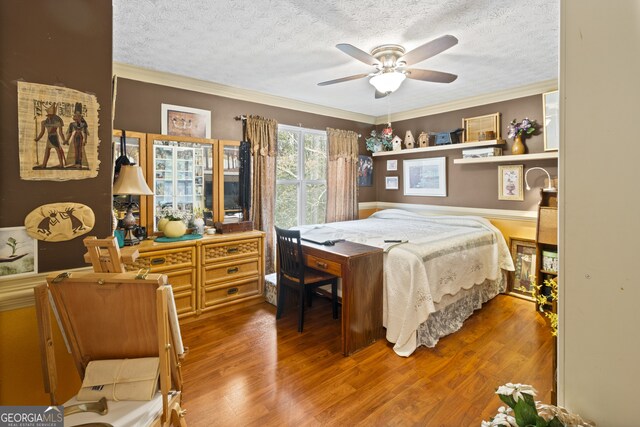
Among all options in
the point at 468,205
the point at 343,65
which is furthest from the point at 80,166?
the point at 468,205

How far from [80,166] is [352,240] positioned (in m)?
2.24

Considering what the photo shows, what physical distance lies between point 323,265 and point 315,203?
2.23 meters

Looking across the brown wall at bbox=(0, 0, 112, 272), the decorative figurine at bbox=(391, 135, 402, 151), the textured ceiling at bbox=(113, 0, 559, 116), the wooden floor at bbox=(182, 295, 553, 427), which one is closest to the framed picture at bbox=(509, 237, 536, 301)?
the wooden floor at bbox=(182, 295, 553, 427)

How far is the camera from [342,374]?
2193 millimetres

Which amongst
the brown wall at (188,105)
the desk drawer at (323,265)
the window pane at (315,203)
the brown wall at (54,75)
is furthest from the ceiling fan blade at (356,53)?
the window pane at (315,203)

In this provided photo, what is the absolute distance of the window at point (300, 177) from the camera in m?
4.45

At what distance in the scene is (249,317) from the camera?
3.16m

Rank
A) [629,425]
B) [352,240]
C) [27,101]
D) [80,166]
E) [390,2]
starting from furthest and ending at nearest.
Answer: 1. [352,240]
2. [390,2]
3. [80,166]
4. [27,101]
5. [629,425]

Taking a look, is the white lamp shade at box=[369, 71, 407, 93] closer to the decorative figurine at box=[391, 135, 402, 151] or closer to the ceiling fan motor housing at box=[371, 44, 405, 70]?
the ceiling fan motor housing at box=[371, 44, 405, 70]

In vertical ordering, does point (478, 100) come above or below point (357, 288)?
above

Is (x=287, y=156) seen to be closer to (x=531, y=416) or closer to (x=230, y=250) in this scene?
(x=230, y=250)

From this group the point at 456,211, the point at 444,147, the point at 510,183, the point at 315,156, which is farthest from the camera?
the point at 315,156

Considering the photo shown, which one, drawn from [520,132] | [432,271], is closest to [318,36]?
[432,271]

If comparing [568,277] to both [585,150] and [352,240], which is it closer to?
[585,150]
